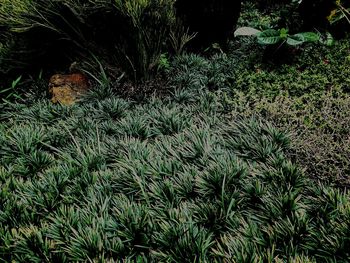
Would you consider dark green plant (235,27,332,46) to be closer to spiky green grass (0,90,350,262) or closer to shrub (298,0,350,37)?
shrub (298,0,350,37)

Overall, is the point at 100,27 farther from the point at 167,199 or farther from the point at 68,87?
the point at 167,199

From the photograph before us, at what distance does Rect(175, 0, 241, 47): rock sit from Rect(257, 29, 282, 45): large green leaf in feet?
4.84

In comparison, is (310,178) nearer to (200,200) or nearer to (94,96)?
(200,200)

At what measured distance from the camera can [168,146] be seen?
3.29 m

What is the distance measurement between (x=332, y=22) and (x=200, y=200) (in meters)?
3.99

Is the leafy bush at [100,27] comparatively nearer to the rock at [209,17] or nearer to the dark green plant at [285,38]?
the rock at [209,17]

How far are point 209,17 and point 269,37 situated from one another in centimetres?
167

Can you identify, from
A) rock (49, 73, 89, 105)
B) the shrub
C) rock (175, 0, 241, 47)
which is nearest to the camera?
rock (49, 73, 89, 105)

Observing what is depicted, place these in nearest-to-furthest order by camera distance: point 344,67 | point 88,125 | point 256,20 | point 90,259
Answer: point 90,259 < point 88,125 < point 344,67 < point 256,20

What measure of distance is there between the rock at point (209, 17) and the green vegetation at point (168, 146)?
0.89ft

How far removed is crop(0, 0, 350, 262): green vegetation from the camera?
2.16m

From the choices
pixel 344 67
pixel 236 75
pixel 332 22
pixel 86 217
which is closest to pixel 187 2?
A: pixel 236 75

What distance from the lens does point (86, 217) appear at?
2383mm

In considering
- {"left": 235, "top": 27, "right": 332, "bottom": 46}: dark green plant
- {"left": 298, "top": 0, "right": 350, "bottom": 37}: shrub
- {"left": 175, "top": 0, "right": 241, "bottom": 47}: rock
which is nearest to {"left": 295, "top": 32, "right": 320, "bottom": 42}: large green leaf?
{"left": 235, "top": 27, "right": 332, "bottom": 46}: dark green plant
